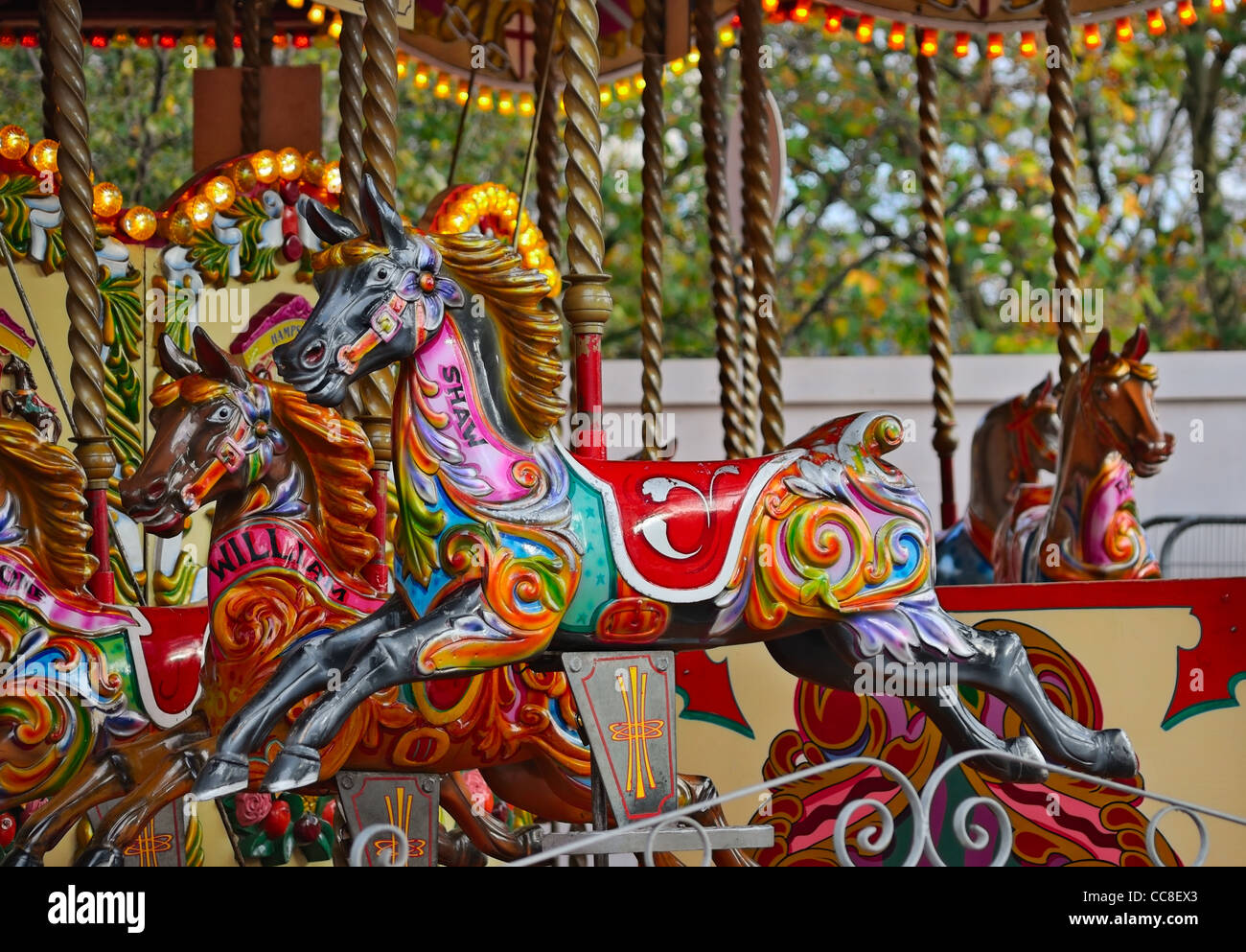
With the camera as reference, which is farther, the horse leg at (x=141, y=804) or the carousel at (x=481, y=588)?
the horse leg at (x=141, y=804)

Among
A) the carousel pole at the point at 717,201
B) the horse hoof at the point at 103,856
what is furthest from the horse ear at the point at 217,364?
the carousel pole at the point at 717,201

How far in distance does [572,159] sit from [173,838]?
1850 millimetres

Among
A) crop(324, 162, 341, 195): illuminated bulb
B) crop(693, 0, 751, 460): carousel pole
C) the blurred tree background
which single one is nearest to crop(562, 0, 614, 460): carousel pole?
crop(324, 162, 341, 195): illuminated bulb

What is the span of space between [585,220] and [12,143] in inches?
106

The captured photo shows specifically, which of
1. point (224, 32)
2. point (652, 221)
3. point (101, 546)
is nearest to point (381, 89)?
point (101, 546)

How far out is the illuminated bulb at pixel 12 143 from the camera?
17.6 feet

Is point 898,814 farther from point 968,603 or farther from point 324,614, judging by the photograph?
point 324,614

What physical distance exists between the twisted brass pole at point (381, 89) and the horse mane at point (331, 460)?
594 millimetres

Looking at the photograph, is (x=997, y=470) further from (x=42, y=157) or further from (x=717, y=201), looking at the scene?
(x=42, y=157)

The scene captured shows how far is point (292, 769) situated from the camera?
285cm

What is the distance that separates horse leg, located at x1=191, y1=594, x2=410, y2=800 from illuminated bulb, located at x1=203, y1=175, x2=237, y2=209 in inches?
116

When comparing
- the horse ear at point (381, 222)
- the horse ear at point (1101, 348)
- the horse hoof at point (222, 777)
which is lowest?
the horse hoof at point (222, 777)

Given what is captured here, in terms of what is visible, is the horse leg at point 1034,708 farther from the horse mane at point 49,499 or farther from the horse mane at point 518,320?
the horse mane at point 49,499
